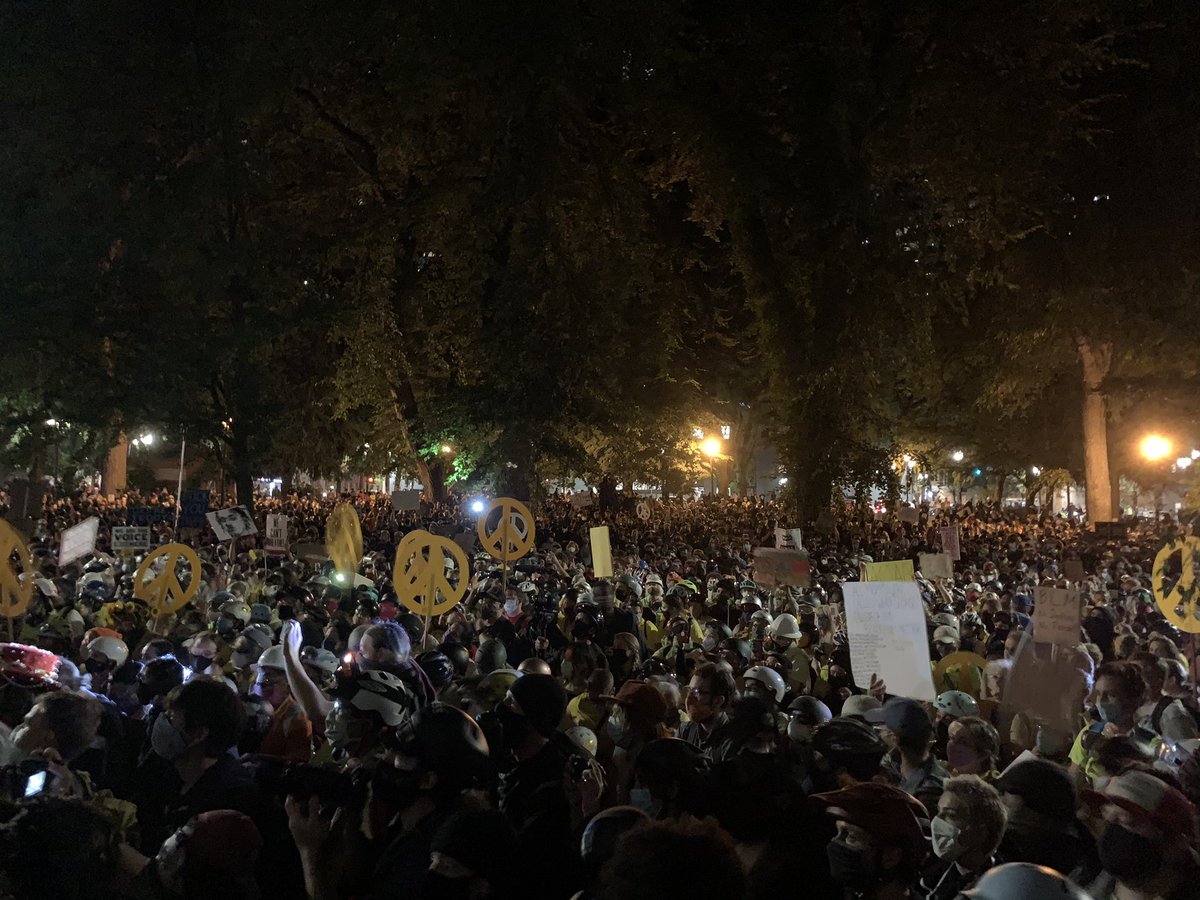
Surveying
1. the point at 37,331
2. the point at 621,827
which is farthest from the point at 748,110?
the point at 621,827

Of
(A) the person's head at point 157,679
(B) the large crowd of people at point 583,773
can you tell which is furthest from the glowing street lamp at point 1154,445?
(A) the person's head at point 157,679

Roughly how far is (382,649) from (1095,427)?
3229cm

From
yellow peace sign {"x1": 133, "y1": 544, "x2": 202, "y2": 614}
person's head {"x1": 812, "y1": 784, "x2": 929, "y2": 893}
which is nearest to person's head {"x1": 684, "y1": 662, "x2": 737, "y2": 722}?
person's head {"x1": 812, "y1": 784, "x2": 929, "y2": 893}

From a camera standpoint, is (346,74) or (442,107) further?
(346,74)

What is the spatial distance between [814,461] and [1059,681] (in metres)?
14.6

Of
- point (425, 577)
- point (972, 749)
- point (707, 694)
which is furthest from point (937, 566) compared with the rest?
point (972, 749)

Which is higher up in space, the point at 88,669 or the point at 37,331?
the point at 37,331

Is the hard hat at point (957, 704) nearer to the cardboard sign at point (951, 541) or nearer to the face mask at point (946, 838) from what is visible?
the face mask at point (946, 838)

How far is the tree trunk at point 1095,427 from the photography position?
32.6m

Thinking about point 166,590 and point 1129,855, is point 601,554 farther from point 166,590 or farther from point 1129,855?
point 1129,855

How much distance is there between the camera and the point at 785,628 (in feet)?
30.0

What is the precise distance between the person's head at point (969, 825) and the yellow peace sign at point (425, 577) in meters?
6.14

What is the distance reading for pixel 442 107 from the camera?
2373 centimetres

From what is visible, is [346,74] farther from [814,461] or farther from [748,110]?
[814,461]
